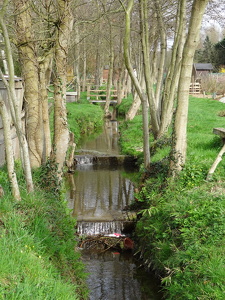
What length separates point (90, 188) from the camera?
42.1 ft

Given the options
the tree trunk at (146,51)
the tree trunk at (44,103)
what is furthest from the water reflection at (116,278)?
the tree trunk at (146,51)

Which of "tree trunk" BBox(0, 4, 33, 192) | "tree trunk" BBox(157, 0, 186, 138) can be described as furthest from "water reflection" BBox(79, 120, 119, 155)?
"tree trunk" BBox(0, 4, 33, 192)

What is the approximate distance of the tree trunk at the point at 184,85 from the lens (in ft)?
27.5

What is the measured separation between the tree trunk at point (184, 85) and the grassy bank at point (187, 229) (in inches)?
13.5

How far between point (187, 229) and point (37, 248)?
2.55 metres

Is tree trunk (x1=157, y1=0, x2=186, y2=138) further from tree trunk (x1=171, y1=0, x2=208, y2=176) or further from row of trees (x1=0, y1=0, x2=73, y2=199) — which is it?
row of trees (x1=0, y1=0, x2=73, y2=199)

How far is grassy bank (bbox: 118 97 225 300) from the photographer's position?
17.8ft

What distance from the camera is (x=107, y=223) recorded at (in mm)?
9531

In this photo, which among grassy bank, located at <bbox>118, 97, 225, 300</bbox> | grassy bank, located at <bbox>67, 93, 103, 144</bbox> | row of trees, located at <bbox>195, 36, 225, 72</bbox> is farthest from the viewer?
row of trees, located at <bbox>195, 36, 225, 72</bbox>

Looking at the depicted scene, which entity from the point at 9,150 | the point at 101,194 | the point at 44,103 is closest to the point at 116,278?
the point at 9,150

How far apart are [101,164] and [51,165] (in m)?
7.30

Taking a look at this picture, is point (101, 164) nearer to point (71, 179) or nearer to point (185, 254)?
point (71, 179)

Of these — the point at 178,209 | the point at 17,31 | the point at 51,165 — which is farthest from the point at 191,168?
the point at 17,31

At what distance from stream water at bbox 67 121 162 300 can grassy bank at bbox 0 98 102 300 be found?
1.03 metres
